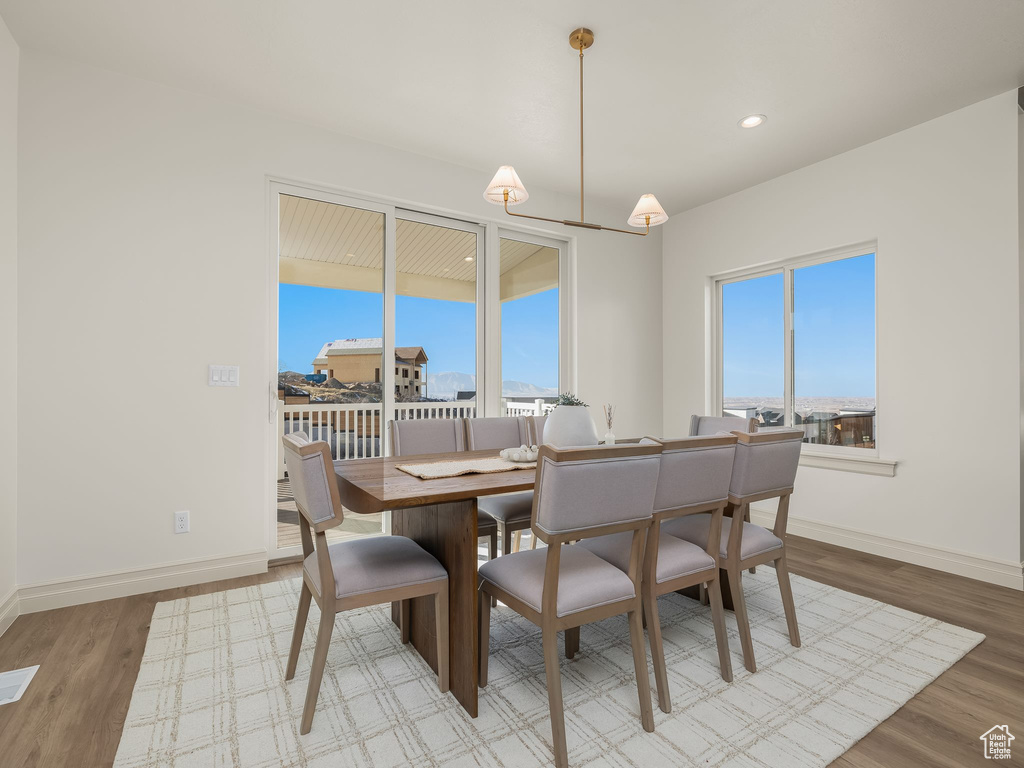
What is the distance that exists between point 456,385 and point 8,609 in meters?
2.65

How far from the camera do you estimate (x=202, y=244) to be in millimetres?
2914

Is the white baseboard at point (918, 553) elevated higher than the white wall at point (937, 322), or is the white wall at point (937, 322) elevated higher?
the white wall at point (937, 322)

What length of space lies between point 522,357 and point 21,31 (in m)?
3.35

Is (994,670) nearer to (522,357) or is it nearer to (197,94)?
(522,357)

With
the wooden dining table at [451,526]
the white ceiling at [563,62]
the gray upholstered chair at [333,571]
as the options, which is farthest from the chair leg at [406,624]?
the white ceiling at [563,62]

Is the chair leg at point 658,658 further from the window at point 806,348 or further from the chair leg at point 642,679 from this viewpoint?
the window at point 806,348

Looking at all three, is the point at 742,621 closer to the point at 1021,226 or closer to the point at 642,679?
the point at 642,679

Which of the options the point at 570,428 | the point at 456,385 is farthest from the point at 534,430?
Answer: the point at 456,385

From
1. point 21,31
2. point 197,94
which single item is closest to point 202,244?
point 197,94

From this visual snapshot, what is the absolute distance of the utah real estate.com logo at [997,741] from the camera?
1.54m

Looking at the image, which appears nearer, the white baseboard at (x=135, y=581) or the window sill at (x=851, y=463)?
the white baseboard at (x=135, y=581)

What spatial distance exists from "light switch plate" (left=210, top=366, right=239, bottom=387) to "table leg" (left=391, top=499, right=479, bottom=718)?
5.47ft

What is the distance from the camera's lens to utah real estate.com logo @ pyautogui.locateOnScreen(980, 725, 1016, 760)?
1.54 m

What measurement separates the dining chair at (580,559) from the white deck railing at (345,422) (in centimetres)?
209
